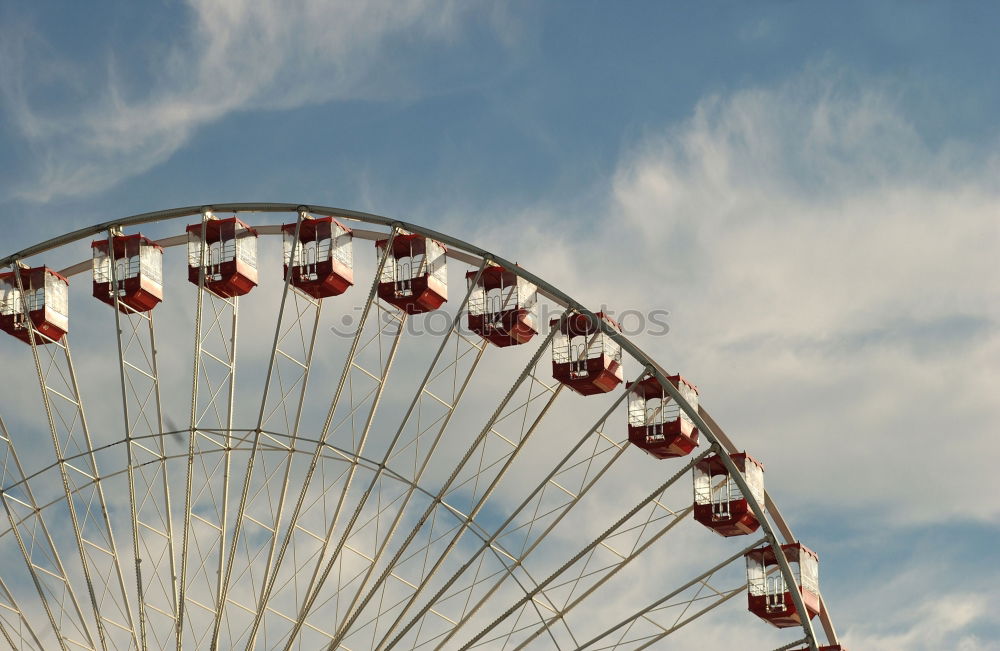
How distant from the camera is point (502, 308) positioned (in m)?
39.1

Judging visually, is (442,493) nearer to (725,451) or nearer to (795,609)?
(725,451)

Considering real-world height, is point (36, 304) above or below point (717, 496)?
above

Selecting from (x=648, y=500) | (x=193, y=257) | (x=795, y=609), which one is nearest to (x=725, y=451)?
(x=648, y=500)

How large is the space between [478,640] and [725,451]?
23.6 feet

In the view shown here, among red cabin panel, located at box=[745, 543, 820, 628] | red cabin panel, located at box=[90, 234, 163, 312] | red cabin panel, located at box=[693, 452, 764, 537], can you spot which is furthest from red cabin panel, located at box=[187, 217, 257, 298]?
red cabin panel, located at box=[745, 543, 820, 628]

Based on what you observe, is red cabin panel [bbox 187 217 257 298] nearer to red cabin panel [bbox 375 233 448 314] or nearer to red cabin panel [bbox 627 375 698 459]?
red cabin panel [bbox 375 233 448 314]

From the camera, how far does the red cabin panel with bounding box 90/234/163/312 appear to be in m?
40.6

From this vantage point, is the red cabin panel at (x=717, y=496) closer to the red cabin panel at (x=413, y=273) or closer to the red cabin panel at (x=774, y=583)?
the red cabin panel at (x=774, y=583)

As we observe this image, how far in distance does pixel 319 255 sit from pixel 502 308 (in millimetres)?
4736

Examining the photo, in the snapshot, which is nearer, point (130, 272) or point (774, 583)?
point (774, 583)

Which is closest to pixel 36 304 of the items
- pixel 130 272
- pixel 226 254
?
pixel 130 272

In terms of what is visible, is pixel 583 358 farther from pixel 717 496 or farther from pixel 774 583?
pixel 774 583

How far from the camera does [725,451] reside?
37094mm

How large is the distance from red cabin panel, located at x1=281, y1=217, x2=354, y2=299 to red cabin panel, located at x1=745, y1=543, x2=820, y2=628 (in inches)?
484
